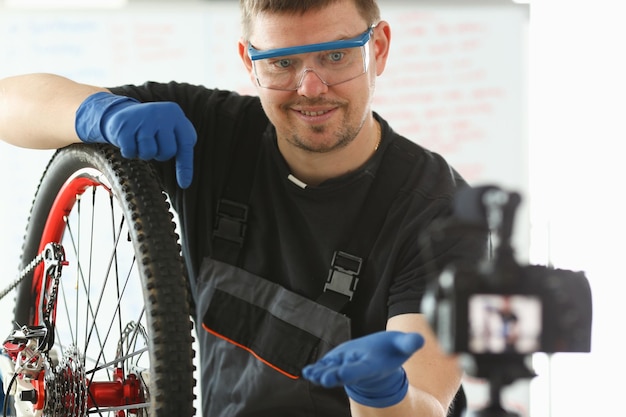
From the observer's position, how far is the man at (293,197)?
1.43 metres

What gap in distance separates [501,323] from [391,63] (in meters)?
2.47

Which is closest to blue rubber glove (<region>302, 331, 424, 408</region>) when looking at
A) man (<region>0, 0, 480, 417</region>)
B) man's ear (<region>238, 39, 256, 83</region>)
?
man (<region>0, 0, 480, 417</region>)

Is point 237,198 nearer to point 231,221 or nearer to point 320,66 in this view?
point 231,221

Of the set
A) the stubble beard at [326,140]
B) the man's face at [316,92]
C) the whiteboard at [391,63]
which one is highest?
the whiteboard at [391,63]

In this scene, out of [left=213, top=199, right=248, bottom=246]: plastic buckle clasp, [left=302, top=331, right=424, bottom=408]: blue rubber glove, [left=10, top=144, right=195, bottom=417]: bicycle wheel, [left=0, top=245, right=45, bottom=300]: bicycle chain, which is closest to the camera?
[left=302, top=331, right=424, bottom=408]: blue rubber glove

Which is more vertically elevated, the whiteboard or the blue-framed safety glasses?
the whiteboard

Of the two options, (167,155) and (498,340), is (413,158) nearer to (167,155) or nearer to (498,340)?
(167,155)

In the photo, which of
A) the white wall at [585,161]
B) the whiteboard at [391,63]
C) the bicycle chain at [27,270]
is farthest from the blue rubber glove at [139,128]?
the white wall at [585,161]

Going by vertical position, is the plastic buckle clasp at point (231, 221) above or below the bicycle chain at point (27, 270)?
above

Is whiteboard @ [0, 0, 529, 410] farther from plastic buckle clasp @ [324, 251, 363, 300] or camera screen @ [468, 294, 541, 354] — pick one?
camera screen @ [468, 294, 541, 354]

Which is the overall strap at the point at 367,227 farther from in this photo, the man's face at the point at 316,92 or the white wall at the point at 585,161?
the white wall at the point at 585,161

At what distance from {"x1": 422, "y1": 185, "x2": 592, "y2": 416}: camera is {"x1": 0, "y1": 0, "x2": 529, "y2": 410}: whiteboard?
236 cm

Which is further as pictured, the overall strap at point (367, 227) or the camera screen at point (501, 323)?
the overall strap at point (367, 227)

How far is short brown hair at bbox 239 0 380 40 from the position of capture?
1.44 metres
